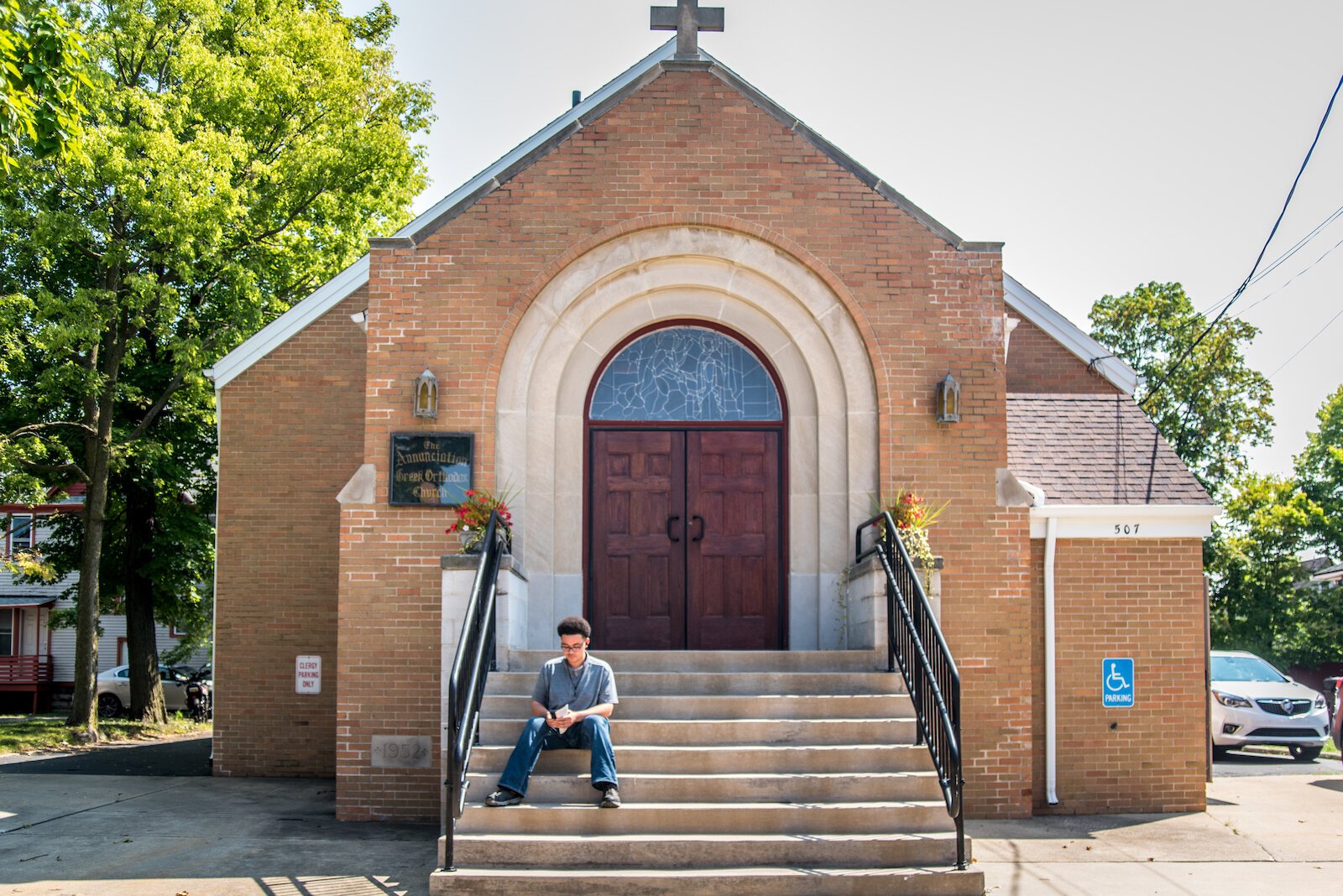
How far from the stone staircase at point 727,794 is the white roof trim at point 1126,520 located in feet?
8.85

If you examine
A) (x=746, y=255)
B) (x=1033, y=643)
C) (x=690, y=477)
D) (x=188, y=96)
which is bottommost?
(x=1033, y=643)

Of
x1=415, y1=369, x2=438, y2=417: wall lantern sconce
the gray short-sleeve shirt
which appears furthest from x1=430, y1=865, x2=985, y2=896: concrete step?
x1=415, y1=369, x2=438, y2=417: wall lantern sconce

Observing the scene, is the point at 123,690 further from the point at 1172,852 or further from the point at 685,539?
the point at 1172,852

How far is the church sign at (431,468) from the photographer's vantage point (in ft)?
34.1

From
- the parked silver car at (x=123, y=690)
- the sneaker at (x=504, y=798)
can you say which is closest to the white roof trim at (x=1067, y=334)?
the sneaker at (x=504, y=798)

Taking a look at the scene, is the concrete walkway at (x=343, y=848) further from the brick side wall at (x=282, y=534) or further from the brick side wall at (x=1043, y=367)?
the brick side wall at (x=1043, y=367)

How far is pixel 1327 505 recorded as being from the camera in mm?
34844

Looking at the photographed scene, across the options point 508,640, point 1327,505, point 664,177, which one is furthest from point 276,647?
point 1327,505

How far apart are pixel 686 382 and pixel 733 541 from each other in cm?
150

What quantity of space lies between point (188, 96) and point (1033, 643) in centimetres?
1478

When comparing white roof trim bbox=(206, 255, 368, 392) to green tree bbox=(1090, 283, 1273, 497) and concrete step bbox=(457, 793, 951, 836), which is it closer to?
concrete step bbox=(457, 793, 951, 836)

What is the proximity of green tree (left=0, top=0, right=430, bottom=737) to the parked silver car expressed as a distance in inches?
209

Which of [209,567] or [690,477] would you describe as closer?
[690,477]

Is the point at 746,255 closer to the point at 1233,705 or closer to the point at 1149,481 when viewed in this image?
the point at 1149,481
